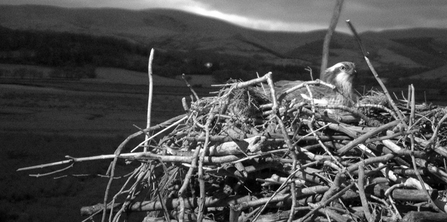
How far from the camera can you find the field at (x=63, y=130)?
6.26 meters

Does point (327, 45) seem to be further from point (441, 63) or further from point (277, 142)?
point (441, 63)

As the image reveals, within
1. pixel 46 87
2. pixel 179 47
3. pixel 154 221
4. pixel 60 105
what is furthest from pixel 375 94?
pixel 179 47

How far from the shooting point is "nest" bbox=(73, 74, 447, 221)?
8.11 ft

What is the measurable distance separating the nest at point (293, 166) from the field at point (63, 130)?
23.0 inches

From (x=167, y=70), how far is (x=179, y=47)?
3.11m

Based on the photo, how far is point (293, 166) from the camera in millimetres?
2469

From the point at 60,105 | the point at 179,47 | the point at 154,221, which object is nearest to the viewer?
the point at 154,221

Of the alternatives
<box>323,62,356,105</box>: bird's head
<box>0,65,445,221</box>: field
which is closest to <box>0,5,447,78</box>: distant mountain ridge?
<box>0,65,445,221</box>: field

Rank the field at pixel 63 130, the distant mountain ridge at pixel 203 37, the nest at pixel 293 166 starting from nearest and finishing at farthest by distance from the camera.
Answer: the nest at pixel 293 166 < the field at pixel 63 130 < the distant mountain ridge at pixel 203 37

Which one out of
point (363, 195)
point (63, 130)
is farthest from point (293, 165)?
point (63, 130)

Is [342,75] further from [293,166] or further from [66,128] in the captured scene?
[66,128]

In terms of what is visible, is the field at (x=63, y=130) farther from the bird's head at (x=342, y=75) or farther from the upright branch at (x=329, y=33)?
the bird's head at (x=342, y=75)

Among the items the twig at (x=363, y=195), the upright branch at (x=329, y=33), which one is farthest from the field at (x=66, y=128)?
the upright branch at (x=329, y=33)

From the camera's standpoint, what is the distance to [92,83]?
14445 millimetres
